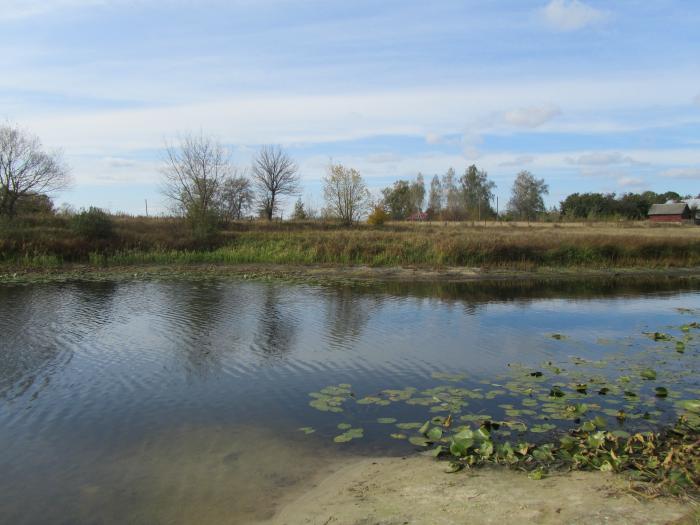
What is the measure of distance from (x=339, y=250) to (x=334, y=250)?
0.30m

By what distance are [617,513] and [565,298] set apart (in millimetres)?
16845

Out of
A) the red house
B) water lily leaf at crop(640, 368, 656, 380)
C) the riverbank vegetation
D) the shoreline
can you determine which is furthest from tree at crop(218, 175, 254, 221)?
the red house

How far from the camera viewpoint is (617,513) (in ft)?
15.8

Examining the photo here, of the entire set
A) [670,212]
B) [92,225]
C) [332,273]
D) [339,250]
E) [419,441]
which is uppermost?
[670,212]

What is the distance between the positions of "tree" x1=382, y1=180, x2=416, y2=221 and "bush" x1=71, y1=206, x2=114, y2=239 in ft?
177

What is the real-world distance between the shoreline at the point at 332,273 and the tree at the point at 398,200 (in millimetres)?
52963

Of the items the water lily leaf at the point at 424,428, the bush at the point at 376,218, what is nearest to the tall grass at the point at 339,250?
the bush at the point at 376,218

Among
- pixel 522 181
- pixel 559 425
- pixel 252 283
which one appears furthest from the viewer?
pixel 522 181

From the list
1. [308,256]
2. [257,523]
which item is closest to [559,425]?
[257,523]

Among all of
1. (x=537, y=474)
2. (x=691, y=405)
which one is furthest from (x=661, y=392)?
(x=537, y=474)

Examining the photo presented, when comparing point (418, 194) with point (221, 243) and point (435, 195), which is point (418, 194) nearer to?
point (435, 195)

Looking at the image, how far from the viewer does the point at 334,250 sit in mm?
31359

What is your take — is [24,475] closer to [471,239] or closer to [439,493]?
[439,493]

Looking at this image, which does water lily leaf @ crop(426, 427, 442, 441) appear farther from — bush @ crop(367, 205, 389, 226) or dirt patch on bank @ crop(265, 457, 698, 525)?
bush @ crop(367, 205, 389, 226)
